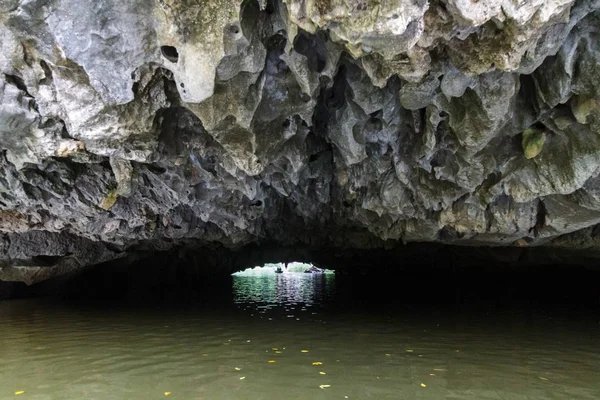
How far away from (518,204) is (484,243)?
300 centimetres

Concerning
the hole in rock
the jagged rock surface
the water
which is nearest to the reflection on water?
the water

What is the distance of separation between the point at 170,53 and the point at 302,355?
504 centimetres

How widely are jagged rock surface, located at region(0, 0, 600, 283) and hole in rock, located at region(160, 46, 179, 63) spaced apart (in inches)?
0.4

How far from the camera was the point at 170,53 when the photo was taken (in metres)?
4.65

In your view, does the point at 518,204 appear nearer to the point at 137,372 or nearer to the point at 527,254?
the point at 527,254

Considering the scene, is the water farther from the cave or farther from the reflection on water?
the reflection on water

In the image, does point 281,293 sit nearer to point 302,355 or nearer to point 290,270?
point 302,355

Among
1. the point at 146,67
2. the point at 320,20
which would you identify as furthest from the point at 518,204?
the point at 146,67

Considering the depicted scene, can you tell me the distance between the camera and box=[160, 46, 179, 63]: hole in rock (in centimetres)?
A: 462

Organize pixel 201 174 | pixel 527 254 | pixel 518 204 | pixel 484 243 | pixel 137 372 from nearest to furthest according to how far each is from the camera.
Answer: pixel 137 372
pixel 518 204
pixel 201 174
pixel 484 243
pixel 527 254

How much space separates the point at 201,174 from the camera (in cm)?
828

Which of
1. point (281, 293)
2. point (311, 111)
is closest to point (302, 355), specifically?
point (311, 111)

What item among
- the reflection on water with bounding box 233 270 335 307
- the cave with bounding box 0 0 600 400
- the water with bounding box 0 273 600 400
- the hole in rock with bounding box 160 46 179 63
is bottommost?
the reflection on water with bounding box 233 270 335 307

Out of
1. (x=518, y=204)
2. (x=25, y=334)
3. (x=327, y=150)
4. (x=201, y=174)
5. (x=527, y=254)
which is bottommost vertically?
(x=25, y=334)
